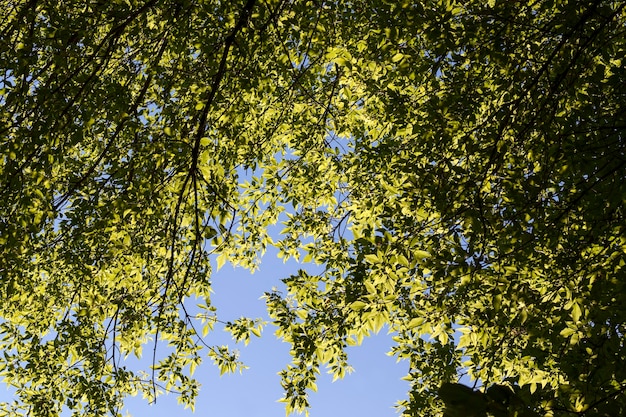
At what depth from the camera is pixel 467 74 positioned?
6.01m

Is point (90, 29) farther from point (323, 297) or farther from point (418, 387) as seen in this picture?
point (418, 387)

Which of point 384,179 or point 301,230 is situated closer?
point 384,179

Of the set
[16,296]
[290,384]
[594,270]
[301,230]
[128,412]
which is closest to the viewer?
[594,270]

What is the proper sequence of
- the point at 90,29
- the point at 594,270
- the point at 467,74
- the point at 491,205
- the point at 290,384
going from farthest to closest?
the point at 290,384, the point at 467,74, the point at 90,29, the point at 491,205, the point at 594,270

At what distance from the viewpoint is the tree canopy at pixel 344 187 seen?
14.7ft

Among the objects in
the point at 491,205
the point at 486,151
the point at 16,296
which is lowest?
the point at 491,205

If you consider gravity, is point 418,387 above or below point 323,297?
below

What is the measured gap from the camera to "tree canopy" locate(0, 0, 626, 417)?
4.48m

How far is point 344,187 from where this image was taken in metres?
8.40

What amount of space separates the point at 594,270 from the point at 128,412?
19.0ft

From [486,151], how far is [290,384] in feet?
11.8

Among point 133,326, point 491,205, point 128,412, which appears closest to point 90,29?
point 133,326

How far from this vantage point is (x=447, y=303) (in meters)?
5.24

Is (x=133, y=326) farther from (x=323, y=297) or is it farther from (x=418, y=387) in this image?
(x=418, y=387)
